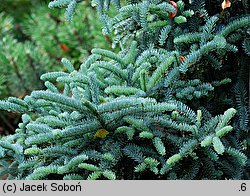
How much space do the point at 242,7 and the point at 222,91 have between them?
1.32 ft

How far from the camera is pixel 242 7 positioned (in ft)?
8.12

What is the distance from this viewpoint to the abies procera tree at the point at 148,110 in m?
2.16

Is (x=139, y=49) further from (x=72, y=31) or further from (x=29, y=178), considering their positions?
(x=72, y=31)

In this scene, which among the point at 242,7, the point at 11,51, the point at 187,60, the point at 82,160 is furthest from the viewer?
the point at 11,51

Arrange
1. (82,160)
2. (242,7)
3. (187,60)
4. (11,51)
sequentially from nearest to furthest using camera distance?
(82,160)
(187,60)
(242,7)
(11,51)

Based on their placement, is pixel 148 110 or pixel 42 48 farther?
pixel 42 48

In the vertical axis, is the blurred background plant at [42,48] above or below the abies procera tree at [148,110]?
above

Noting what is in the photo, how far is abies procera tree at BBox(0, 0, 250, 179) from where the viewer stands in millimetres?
2164

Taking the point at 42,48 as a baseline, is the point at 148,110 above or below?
below

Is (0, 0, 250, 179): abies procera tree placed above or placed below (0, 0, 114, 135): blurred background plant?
below

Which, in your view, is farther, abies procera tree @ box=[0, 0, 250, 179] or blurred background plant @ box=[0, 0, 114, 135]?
blurred background plant @ box=[0, 0, 114, 135]

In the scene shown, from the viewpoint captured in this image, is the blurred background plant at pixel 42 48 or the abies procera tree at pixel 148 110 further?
the blurred background plant at pixel 42 48

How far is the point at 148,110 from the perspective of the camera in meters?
2.15
